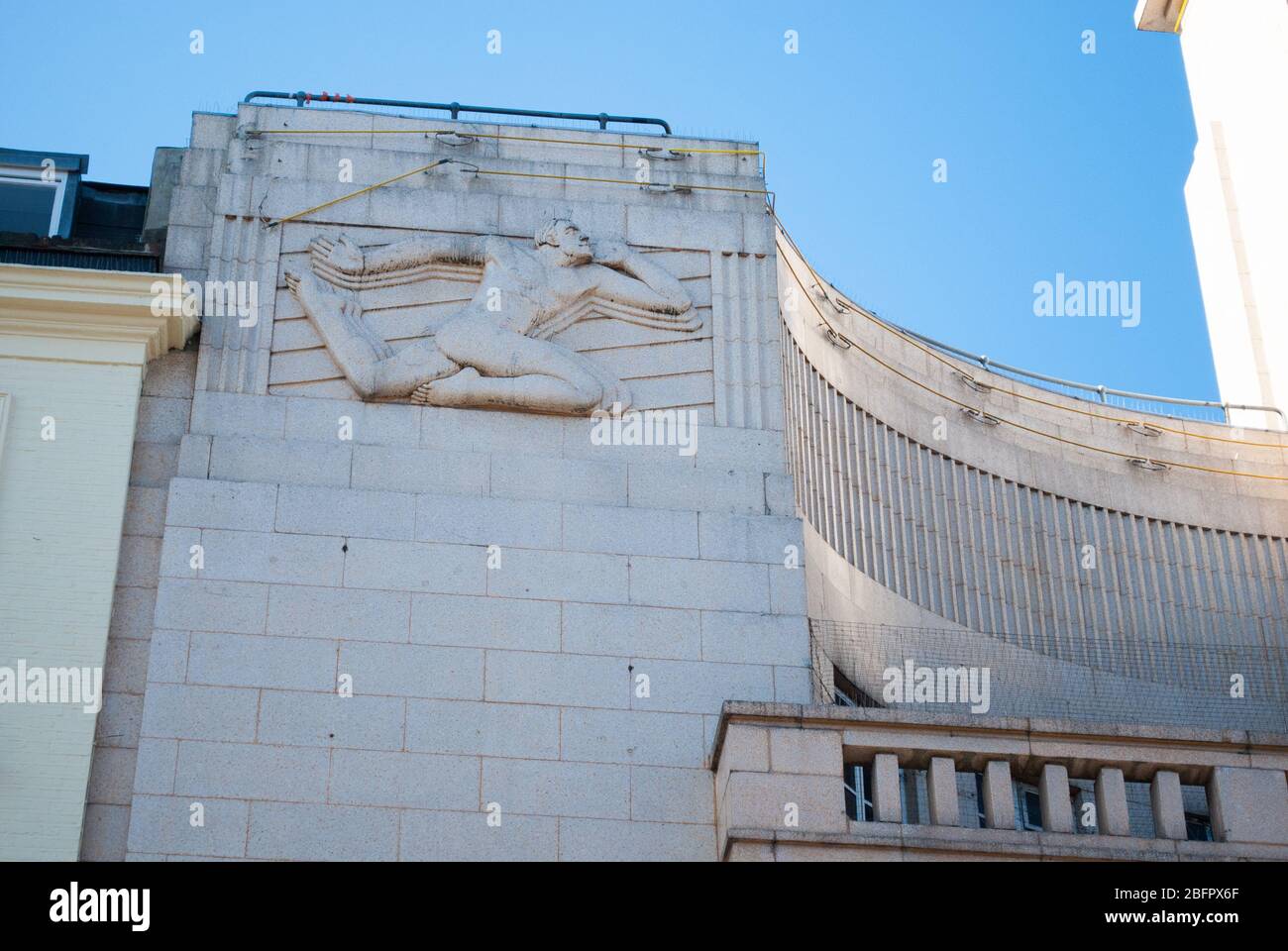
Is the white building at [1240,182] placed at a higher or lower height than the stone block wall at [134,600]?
higher

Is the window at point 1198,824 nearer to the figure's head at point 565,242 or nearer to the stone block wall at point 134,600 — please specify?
the figure's head at point 565,242

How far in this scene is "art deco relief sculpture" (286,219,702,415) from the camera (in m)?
20.9

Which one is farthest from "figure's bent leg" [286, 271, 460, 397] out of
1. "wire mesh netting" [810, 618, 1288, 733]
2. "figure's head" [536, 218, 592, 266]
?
"wire mesh netting" [810, 618, 1288, 733]

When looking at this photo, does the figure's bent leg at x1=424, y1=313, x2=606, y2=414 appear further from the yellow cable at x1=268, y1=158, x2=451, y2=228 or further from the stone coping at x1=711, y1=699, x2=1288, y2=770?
the stone coping at x1=711, y1=699, x2=1288, y2=770

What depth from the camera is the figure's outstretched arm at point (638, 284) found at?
→ 2166 cm

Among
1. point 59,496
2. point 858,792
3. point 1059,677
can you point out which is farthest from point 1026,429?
point 59,496

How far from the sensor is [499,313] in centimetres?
2130

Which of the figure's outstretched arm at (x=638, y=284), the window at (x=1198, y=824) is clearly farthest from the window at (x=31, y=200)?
the window at (x=1198, y=824)

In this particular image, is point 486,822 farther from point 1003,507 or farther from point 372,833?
point 1003,507

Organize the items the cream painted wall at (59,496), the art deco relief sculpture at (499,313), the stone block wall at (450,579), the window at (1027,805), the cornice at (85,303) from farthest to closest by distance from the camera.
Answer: the window at (1027,805), the art deco relief sculpture at (499,313), the cornice at (85,303), the stone block wall at (450,579), the cream painted wall at (59,496)

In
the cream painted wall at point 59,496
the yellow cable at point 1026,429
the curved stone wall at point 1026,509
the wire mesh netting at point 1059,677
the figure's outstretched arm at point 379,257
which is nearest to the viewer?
the cream painted wall at point 59,496

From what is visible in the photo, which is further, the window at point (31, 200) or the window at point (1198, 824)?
the window at point (31, 200)

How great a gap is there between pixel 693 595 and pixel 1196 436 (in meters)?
9.39

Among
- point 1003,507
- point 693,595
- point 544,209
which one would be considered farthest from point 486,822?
point 1003,507
